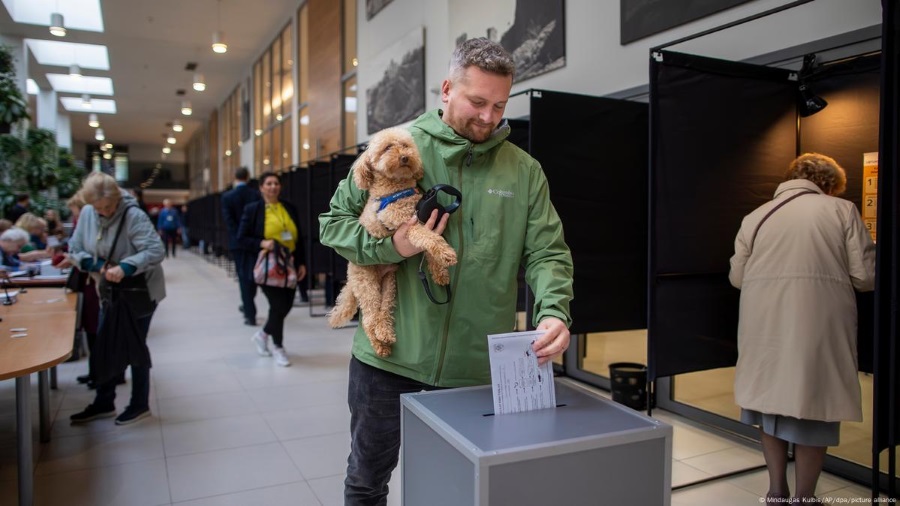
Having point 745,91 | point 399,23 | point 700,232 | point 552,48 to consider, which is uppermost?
point 399,23

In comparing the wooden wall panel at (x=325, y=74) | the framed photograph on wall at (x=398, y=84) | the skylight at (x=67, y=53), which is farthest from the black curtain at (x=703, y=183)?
the skylight at (x=67, y=53)

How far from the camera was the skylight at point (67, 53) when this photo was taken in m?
15.4

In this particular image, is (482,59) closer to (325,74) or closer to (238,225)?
(238,225)

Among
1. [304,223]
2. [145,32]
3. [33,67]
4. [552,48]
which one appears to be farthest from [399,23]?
[33,67]

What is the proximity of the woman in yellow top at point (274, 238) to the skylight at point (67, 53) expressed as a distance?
12.5 m

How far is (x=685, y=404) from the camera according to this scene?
4.11 meters

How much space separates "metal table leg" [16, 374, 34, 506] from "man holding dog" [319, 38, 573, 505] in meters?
1.82

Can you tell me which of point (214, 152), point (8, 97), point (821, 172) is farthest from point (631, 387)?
point (214, 152)

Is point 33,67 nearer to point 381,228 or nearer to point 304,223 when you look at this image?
point 304,223

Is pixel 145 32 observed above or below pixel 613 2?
above

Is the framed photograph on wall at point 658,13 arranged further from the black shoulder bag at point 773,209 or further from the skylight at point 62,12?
the skylight at point 62,12

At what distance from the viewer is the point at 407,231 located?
1509 millimetres

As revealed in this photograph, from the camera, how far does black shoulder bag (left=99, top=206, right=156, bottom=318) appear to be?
155 inches

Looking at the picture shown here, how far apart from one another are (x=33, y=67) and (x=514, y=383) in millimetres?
19149
